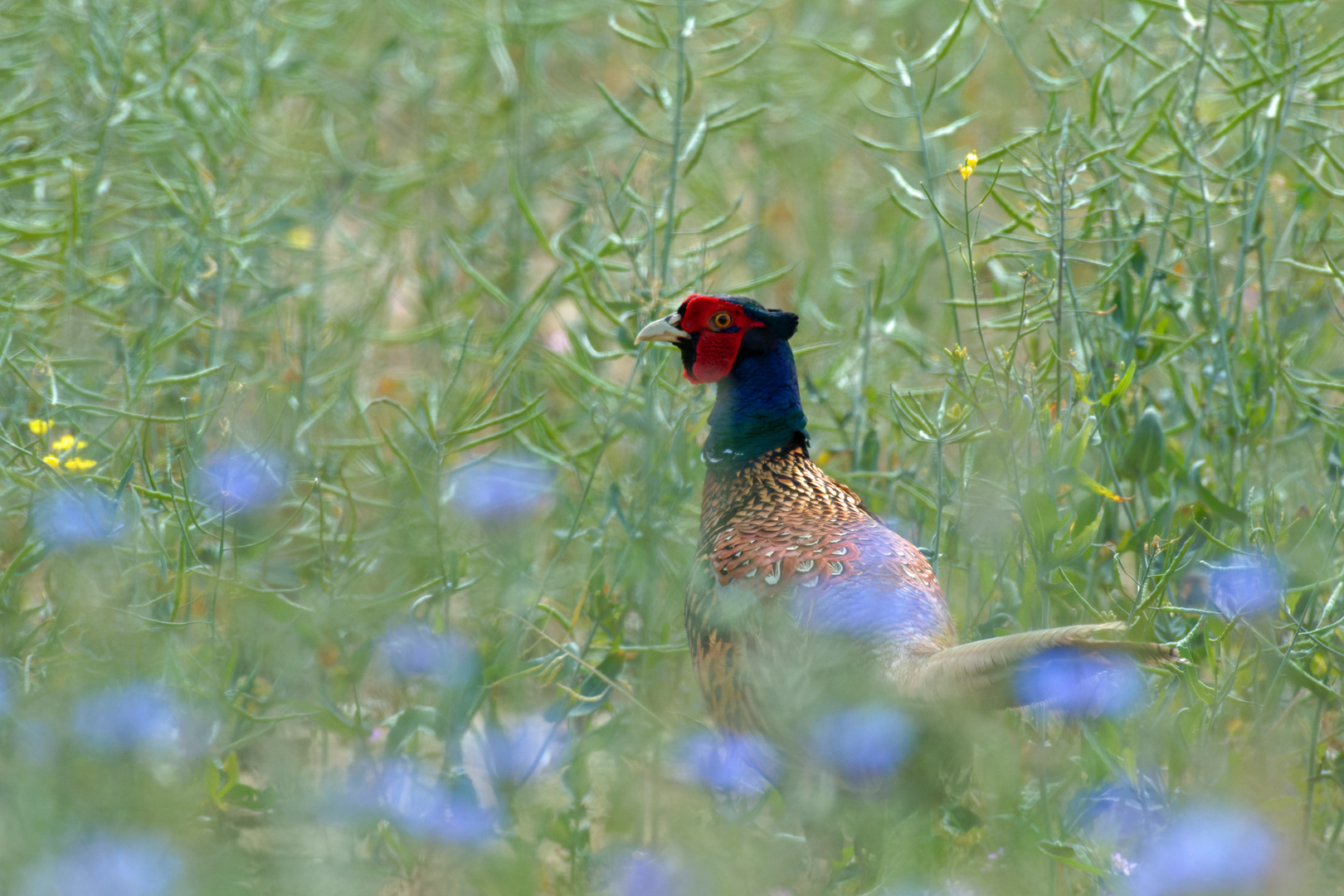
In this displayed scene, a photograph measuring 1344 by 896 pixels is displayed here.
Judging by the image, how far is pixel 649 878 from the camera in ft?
6.37

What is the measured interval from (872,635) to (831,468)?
4.33 ft

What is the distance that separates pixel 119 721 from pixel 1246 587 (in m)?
2.06

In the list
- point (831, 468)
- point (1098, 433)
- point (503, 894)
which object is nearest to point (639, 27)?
point (831, 468)

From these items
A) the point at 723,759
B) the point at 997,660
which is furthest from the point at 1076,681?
the point at 723,759

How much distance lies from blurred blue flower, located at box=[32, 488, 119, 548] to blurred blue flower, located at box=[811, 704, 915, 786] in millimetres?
1371

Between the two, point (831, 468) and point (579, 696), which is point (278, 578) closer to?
point (579, 696)

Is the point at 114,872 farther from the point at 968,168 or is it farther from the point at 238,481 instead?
the point at 968,168

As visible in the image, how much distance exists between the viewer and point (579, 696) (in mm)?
2660

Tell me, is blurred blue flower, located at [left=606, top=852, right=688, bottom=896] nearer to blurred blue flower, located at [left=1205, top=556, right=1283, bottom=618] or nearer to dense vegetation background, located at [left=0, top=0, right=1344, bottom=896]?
dense vegetation background, located at [left=0, top=0, right=1344, bottom=896]

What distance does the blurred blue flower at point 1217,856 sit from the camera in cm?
170

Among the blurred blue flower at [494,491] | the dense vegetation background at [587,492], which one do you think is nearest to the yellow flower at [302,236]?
the dense vegetation background at [587,492]

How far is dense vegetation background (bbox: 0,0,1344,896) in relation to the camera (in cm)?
214

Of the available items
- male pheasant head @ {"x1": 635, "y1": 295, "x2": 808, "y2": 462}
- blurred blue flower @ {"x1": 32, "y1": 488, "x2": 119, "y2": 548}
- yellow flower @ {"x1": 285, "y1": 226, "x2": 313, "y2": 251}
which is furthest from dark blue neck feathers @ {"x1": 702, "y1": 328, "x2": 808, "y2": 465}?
yellow flower @ {"x1": 285, "y1": 226, "x2": 313, "y2": 251}

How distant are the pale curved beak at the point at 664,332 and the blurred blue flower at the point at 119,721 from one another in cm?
134
